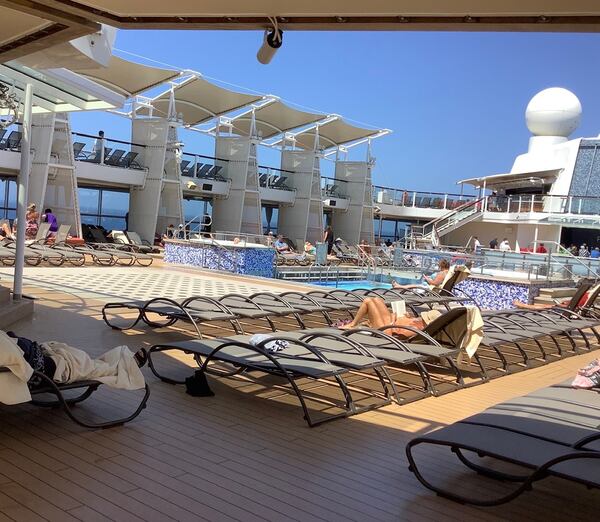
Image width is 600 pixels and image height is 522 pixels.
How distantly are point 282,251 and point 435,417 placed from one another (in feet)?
57.5

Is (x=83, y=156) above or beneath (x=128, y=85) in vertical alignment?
beneath

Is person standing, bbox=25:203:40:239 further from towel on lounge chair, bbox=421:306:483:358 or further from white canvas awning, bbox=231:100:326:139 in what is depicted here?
white canvas awning, bbox=231:100:326:139

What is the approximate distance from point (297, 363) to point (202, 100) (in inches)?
926

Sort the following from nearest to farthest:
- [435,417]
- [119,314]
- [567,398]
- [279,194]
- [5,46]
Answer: [567,398], [435,417], [5,46], [119,314], [279,194]

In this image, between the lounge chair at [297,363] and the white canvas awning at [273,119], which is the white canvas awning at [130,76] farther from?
the lounge chair at [297,363]

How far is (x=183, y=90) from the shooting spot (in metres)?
25.0

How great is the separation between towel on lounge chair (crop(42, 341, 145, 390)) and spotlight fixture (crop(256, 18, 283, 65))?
183cm

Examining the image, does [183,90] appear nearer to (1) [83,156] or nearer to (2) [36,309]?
(1) [83,156]

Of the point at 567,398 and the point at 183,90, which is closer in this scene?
the point at 567,398

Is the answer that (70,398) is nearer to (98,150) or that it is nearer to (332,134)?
(98,150)

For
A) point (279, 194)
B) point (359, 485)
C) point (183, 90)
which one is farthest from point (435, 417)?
point (279, 194)

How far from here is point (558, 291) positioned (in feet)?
37.9

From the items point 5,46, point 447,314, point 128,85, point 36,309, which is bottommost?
point 36,309

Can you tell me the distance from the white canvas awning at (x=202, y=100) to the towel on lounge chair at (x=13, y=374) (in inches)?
871
